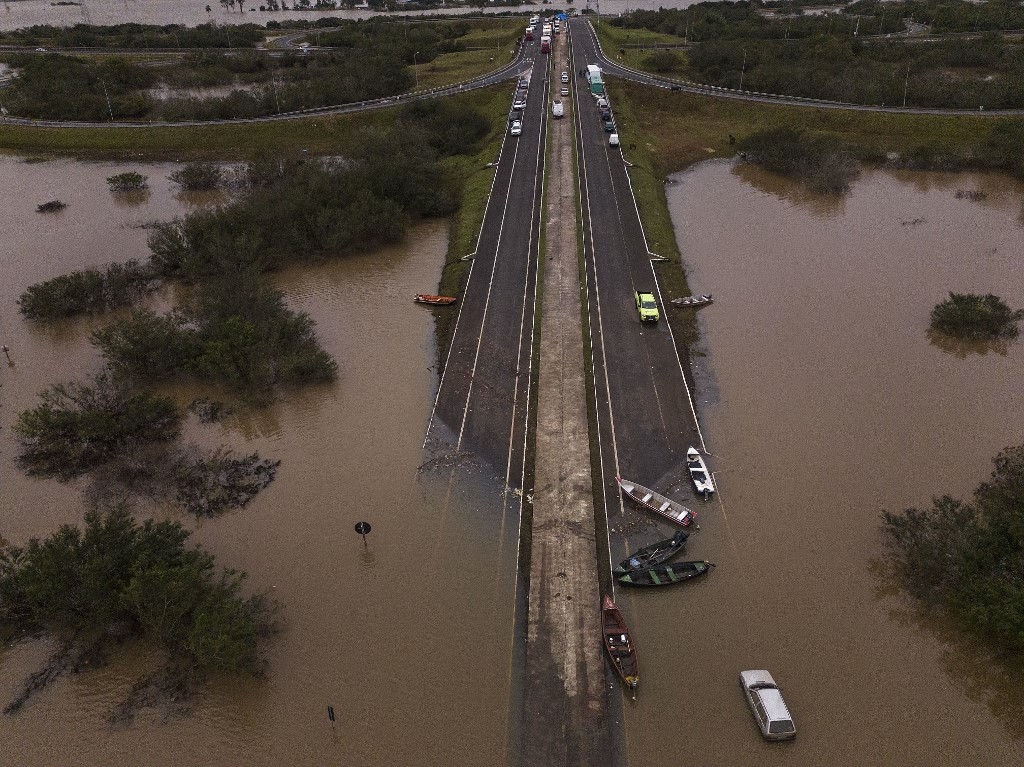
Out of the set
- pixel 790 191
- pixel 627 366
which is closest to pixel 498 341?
pixel 627 366

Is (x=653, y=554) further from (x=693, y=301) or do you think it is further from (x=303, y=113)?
(x=303, y=113)

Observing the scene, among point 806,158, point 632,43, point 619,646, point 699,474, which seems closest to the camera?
point 619,646

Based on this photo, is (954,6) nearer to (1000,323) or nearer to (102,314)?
(1000,323)

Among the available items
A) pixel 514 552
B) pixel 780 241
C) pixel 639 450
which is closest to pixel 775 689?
pixel 514 552

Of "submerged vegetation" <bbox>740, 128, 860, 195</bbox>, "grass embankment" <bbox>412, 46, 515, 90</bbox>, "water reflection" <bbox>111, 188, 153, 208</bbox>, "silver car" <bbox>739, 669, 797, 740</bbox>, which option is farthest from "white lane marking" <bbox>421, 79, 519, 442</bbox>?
"water reflection" <bbox>111, 188, 153, 208</bbox>

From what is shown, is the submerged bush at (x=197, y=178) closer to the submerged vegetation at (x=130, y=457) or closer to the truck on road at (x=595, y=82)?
the submerged vegetation at (x=130, y=457)

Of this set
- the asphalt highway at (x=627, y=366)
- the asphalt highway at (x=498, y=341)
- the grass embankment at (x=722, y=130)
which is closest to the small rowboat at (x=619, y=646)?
the asphalt highway at (x=627, y=366)
